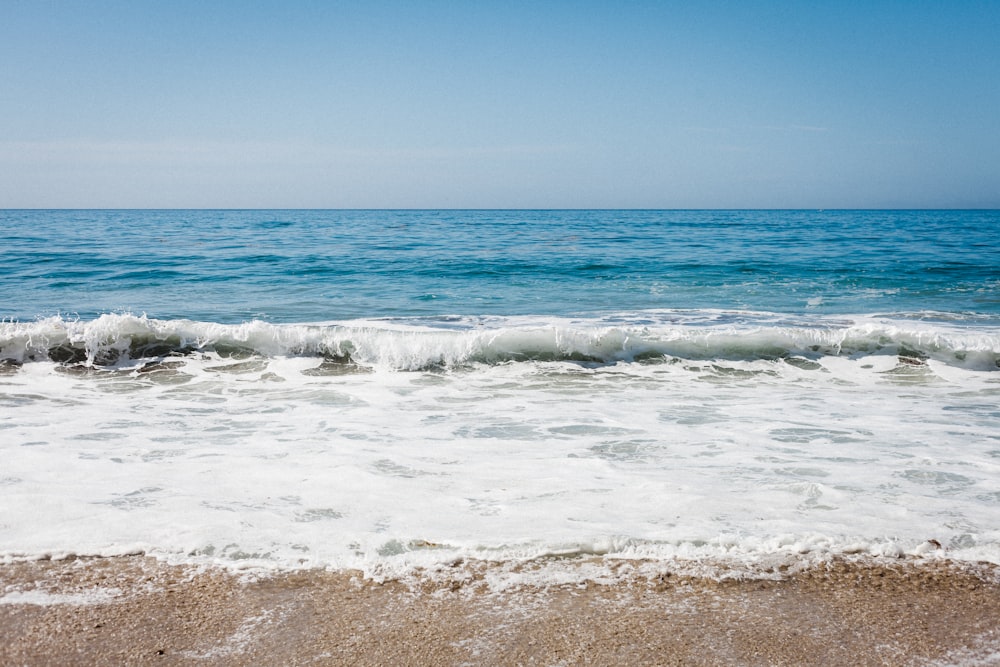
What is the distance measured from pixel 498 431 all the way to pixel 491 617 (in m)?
2.61

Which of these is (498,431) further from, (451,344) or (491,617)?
(451,344)

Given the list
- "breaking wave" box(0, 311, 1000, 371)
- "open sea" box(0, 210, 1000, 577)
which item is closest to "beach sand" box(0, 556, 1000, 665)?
"open sea" box(0, 210, 1000, 577)

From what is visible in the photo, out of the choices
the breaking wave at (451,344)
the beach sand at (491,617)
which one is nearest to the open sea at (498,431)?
the breaking wave at (451,344)

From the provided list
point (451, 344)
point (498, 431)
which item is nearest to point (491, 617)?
point (498, 431)

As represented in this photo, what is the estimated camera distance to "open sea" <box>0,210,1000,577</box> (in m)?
3.01

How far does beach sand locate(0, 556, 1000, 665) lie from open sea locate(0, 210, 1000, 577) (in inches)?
6.4

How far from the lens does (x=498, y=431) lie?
195 inches

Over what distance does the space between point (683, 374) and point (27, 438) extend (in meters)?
5.85

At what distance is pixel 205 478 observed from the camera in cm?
381

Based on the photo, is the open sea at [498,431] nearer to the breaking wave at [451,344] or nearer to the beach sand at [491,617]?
the breaking wave at [451,344]

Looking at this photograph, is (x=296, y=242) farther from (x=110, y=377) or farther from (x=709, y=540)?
(x=709, y=540)

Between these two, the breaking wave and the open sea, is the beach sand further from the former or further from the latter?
the breaking wave

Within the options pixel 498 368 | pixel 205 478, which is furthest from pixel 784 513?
pixel 498 368

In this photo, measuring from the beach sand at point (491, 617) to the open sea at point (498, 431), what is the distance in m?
0.16
